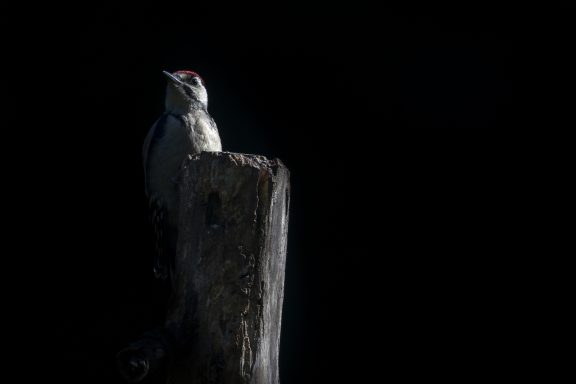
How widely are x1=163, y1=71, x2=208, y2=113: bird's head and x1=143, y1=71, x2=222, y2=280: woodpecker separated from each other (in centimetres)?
4

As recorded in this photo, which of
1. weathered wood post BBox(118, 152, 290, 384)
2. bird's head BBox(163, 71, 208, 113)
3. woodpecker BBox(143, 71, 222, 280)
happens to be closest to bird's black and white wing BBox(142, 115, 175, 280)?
woodpecker BBox(143, 71, 222, 280)

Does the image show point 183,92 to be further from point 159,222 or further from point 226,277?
point 226,277

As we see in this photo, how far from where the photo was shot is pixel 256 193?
178 centimetres

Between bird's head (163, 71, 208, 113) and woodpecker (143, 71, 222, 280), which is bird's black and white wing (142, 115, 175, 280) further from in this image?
bird's head (163, 71, 208, 113)

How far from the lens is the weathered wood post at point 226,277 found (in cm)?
174

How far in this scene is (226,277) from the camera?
5.77 feet

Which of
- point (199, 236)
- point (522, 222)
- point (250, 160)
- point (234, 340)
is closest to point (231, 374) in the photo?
point (234, 340)

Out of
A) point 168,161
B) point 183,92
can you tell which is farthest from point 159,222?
point 183,92

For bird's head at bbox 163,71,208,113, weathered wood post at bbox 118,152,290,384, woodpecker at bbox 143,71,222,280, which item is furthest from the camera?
bird's head at bbox 163,71,208,113

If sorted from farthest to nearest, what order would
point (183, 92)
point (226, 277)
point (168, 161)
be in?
point (183, 92) < point (168, 161) < point (226, 277)

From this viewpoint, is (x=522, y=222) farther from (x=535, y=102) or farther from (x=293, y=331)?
(x=293, y=331)

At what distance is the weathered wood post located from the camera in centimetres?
174

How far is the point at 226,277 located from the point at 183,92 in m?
1.43

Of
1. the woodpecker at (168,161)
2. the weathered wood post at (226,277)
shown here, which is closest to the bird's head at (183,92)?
the woodpecker at (168,161)
